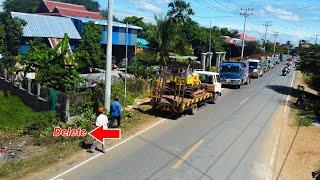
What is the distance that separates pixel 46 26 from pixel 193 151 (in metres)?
33.2

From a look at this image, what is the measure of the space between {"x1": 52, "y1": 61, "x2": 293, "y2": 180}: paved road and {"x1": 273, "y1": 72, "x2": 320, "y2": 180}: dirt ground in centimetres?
100

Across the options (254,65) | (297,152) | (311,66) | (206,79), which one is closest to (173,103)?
(206,79)

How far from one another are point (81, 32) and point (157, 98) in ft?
92.2

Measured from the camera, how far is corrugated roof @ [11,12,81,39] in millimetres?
43594

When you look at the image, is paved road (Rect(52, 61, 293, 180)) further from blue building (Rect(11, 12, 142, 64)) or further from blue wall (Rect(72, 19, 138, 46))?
blue wall (Rect(72, 19, 138, 46))

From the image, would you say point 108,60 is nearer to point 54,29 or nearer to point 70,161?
point 70,161

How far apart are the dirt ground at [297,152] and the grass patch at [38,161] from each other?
24.9 ft

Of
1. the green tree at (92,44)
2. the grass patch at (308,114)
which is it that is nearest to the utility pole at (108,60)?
the grass patch at (308,114)

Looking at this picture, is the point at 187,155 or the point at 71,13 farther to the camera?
the point at 71,13

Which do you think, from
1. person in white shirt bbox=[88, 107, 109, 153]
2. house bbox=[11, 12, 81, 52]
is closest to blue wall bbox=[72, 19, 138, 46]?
house bbox=[11, 12, 81, 52]

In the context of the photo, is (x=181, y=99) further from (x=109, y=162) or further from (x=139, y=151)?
(x=109, y=162)

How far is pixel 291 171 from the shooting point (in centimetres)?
1537

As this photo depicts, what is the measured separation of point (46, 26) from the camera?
45.8 meters

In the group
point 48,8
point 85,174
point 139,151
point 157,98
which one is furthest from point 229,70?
point 48,8
